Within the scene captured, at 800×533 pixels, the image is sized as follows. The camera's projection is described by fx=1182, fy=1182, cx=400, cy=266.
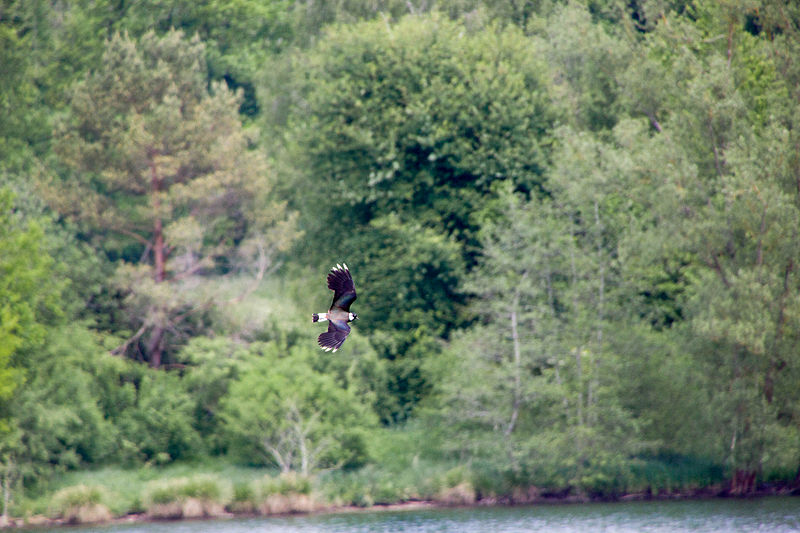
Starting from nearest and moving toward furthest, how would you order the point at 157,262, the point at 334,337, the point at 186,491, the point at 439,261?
the point at 334,337 < the point at 186,491 < the point at 157,262 < the point at 439,261

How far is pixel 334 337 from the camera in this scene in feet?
59.8

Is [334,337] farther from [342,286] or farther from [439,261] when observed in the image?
[439,261]

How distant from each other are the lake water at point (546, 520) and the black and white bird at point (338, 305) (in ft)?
39.9

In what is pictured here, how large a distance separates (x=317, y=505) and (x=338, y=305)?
16673mm

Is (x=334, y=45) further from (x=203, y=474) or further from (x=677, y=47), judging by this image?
(x=203, y=474)

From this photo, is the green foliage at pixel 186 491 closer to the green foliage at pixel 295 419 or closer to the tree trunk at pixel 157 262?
the green foliage at pixel 295 419

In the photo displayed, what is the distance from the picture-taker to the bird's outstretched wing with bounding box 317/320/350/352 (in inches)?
711

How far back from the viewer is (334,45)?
43.1 m

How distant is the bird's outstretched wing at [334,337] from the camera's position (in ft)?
59.3

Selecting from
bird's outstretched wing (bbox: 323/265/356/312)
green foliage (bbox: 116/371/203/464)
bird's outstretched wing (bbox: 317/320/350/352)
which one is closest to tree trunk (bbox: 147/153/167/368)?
green foliage (bbox: 116/371/203/464)

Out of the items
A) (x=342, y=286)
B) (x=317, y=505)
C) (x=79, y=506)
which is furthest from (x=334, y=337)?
(x=79, y=506)

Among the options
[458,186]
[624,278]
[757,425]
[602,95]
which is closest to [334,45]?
[458,186]

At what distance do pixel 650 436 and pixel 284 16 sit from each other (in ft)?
111

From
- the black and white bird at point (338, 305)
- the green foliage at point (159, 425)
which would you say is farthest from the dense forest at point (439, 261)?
the black and white bird at point (338, 305)
